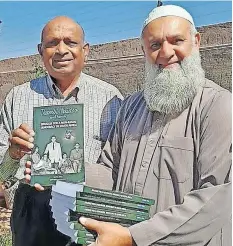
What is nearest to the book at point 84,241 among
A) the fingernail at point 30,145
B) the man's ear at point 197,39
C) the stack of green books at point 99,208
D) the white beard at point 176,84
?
the stack of green books at point 99,208

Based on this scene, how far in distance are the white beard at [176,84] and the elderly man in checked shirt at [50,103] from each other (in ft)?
0.75

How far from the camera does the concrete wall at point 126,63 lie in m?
1.96

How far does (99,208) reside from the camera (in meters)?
1.83

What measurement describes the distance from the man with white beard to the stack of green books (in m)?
0.03

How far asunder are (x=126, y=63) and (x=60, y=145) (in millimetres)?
430

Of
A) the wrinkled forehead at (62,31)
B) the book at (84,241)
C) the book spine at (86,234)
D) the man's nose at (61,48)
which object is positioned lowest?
the book at (84,241)

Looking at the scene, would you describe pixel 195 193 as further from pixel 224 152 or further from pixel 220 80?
pixel 220 80

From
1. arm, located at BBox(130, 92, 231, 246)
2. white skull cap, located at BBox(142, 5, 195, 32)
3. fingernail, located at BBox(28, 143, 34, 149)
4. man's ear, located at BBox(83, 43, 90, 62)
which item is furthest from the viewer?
man's ear, located at BBox(83, 43, 90, 62)

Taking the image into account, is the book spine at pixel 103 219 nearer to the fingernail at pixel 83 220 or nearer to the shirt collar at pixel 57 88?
the fingernail at pixel 83 220

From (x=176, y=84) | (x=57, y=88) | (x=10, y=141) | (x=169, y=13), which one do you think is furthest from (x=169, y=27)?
(x=10, y=141)

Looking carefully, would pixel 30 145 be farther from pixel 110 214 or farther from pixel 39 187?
pixel 110 214

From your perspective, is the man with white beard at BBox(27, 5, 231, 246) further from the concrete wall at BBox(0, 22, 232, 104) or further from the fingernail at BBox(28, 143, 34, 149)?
the fingernail at BBox(28, 143, 34, 149)

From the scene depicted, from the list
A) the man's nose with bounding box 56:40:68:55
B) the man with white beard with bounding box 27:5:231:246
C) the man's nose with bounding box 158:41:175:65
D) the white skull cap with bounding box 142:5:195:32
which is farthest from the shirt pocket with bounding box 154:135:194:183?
the man's nose with bounding box 56:40:68:55

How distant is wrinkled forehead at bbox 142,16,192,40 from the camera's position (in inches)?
72.6
